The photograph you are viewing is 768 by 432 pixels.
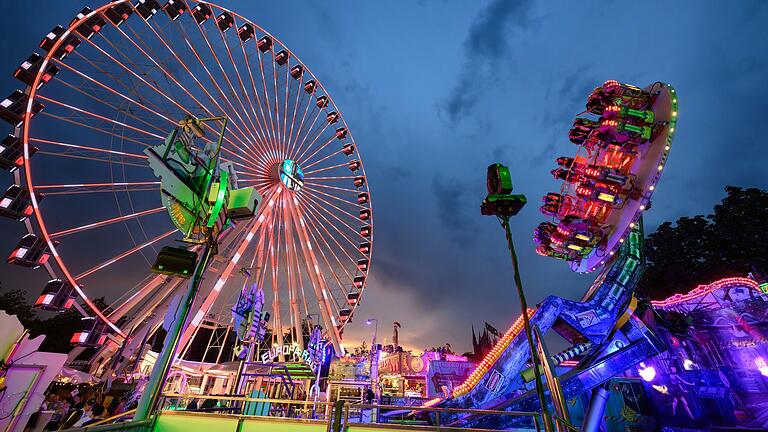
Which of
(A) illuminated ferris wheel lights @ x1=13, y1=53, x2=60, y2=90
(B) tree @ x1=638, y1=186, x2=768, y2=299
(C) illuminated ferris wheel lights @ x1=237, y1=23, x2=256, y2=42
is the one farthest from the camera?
(B) tree @ x1=638, y1=186, x2=768, y2=299

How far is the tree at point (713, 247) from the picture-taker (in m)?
23.8

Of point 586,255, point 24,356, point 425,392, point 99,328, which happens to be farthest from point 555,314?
point 425,392

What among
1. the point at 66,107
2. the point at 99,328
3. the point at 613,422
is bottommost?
the point at 613,422

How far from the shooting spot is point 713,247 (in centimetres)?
2630

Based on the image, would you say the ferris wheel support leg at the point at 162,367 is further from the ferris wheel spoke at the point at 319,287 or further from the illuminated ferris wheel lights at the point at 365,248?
the illuminated ferris wheel lights at the point at 365,248

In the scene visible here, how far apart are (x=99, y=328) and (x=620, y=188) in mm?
23892

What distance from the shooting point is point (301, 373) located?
593 inches

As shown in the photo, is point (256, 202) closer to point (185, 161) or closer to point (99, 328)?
point (185, 161)

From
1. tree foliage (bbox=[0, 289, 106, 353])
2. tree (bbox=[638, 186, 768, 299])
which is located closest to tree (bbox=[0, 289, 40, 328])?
tree foliage (bbox=[0, 289, 106, 353])

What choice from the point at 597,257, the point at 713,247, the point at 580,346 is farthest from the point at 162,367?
the point at 713,247

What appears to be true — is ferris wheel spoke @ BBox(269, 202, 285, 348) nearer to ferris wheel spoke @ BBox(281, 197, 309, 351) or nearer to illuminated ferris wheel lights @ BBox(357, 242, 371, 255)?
ferris wheel spoke @ BBox(281, 197, 309, 351)

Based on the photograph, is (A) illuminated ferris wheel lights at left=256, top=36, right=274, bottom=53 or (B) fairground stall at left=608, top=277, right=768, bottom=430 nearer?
(B) fairground stall at left=608, top=277, right=768, bottom=430

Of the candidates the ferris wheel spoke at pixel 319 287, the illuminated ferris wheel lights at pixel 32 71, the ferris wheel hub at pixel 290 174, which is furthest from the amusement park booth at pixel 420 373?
the illuminated ferris wheel lights at pixel 32 71

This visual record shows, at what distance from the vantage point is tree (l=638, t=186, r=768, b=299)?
23797 millimetres
